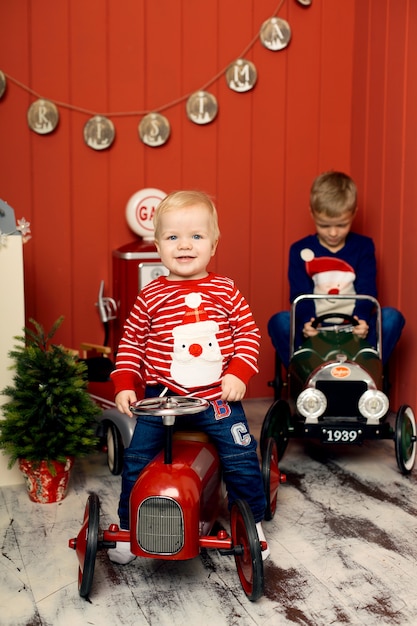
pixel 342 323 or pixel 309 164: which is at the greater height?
pixel 309 164

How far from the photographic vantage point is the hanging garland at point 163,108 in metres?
3.10

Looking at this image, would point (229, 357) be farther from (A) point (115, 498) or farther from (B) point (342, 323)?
(B) point (342, 323)

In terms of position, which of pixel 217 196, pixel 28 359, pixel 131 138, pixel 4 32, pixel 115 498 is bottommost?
pixel 115 498

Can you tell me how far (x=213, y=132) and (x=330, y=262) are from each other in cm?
77

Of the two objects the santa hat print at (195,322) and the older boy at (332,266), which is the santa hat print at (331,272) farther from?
the santa hat print at (195,322)

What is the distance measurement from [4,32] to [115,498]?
6.01 ft

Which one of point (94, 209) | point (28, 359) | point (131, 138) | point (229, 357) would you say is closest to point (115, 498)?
point (28, 359)

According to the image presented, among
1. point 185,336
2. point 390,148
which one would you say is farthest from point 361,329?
point 185,336

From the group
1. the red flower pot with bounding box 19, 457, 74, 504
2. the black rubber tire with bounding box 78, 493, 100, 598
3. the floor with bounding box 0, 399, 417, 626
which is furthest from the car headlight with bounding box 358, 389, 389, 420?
the black rubber tire with bounding box 78, 493, 100, 598

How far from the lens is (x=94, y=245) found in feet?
10.7

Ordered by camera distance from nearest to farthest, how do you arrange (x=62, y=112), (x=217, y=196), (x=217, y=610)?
(x=217, y=610) → (x=62, y=112) → (x=217, y=196)

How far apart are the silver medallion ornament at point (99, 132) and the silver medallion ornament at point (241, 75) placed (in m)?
0.54

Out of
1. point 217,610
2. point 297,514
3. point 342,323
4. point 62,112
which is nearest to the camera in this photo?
point 217,610

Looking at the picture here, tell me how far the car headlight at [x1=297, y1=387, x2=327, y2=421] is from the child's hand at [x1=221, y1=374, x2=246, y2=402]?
2.15ft
